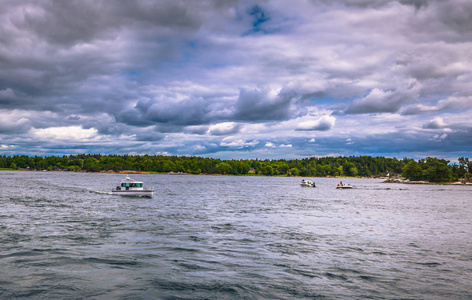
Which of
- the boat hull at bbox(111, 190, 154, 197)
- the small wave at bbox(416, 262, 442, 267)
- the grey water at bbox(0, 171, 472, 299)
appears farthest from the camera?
the boat hull at bbox(111, 190, 154, 197)

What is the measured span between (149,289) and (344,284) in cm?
1233

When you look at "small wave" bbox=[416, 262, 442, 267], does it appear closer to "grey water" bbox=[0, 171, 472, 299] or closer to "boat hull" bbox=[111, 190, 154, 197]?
"grey water" bbox=[0, 171, 472, 299]

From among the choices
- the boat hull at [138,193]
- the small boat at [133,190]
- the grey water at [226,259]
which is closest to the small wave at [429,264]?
the grey water at [226,259]

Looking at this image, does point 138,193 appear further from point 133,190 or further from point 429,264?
point 429,264

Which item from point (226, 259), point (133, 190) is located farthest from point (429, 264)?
point (133, 190)

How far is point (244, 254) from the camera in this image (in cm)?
3058

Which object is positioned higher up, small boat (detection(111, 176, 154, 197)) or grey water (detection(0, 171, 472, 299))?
small boat (detection(111, 176, 154, 197))

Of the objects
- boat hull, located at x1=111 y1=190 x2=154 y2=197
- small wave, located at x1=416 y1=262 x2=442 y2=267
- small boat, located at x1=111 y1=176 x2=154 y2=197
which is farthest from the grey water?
small boat, located at x1=111 y1=176 x2=154 y2=197

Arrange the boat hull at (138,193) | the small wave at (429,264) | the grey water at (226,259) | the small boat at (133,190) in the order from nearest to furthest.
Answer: the grey water at (226,259)
the small wave at (429,264)
the boat hull at (138,193)
the small boat at (133,190)

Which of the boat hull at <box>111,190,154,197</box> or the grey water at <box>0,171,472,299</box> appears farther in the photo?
the boat hull at <box>111,190,154,197</box>

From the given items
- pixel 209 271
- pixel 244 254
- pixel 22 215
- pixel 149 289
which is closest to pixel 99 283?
pixel 149 289

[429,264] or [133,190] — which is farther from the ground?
[133,190]

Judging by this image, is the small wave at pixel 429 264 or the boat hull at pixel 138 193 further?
the boat hull at pixel 138 193

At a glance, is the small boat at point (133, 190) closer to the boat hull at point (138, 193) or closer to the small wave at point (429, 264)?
the boat hull at point (138, 193)
